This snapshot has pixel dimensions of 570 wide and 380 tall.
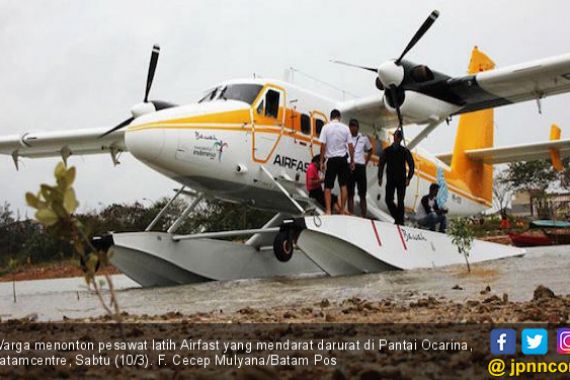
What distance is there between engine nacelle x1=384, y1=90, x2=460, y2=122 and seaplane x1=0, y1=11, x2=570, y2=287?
2 cm

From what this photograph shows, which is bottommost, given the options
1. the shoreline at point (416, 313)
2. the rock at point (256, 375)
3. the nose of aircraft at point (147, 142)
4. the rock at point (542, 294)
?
the shoreline at point (416, 313)

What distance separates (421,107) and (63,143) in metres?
8.13

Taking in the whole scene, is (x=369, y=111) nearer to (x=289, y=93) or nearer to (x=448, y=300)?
(x=289, y=93)

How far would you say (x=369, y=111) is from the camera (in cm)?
1260

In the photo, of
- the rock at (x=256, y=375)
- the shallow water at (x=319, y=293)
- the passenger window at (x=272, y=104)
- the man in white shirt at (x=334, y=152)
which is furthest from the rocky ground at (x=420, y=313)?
the passenger window at (x=272, y=104)

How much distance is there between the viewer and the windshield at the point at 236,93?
1077 cm

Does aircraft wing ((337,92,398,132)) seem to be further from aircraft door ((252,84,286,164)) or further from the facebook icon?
the facebook icon

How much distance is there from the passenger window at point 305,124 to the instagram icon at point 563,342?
907cm

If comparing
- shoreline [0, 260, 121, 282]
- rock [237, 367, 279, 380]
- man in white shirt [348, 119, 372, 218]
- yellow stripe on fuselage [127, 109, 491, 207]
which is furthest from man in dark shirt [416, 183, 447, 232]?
shoreline [0, 260, 121, 282]

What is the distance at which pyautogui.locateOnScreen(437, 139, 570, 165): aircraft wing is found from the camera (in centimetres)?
1519

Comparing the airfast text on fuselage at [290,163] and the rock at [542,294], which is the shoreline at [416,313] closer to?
the rock at [542,294]

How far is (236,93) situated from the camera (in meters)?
10.8

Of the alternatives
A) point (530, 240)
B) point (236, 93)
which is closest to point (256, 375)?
point (236, 93)

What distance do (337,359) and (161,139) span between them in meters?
7.07
